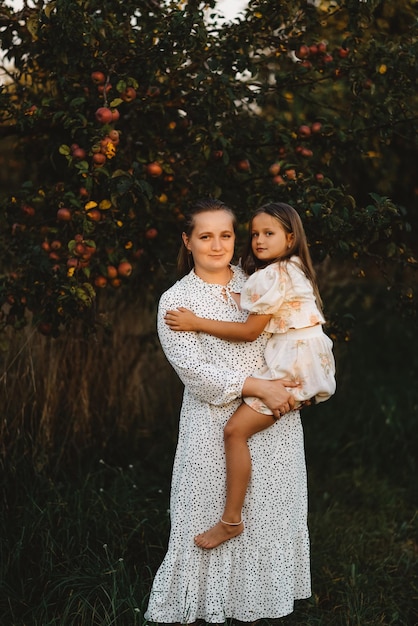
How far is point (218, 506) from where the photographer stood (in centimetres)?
263

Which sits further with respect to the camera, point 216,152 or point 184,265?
point 216,152

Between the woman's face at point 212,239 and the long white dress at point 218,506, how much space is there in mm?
101

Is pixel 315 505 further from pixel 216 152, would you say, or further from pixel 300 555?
pixel 216 152

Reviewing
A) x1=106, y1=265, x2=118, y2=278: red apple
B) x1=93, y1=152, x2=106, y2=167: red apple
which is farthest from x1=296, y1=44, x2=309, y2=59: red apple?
x1=106, y1=265, x2=118, y2=278: red apple

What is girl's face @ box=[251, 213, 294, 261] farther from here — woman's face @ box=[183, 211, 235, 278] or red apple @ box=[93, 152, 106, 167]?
red apple @ box=[93, 152, 106, 167]

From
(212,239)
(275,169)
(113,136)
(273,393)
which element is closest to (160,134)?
(275,169)

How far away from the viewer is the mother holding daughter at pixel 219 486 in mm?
2600

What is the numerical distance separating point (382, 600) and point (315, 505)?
0.94 m

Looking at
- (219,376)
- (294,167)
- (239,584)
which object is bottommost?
(239,584)

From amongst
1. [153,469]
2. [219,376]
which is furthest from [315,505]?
[219,376]

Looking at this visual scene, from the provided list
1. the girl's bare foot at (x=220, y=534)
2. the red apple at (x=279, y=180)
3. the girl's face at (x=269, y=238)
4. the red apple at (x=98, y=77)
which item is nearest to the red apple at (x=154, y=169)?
the red apple at (x=98, y=77)

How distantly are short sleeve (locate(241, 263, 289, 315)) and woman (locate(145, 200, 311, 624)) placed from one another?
0.13 m

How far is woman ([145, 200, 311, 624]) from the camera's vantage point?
2.62m

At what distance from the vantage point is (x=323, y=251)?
3.16 metres
